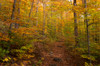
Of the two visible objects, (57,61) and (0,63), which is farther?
(57,61)

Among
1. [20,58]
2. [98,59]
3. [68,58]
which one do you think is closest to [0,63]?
[20,58]

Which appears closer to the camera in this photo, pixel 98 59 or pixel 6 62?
pixel 6 62

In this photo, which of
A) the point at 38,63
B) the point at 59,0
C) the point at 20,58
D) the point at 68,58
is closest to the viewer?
the point at 20,58

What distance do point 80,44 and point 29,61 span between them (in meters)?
5.01

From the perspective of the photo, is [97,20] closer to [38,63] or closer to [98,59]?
[98,59]

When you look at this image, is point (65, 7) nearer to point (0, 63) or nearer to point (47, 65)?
point (47, 65)

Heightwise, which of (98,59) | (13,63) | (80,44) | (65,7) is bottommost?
(98,59)

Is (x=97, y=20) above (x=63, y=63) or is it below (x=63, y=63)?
above

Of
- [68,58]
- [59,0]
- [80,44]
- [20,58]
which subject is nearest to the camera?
[20,58]

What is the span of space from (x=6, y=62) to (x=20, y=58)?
0.86 metres

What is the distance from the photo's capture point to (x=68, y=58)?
22.5 feet

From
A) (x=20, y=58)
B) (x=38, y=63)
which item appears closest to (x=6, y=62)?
(x=20, y=58)

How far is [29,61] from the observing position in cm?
530

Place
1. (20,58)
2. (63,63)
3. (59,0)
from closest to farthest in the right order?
1. (20,58)
2. (63,63)
3. (59,0)
